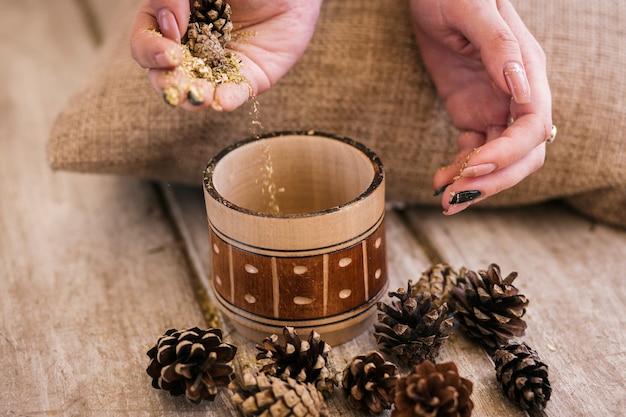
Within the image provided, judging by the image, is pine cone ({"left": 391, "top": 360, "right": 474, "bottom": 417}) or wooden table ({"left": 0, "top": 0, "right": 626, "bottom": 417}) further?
wooden table ({"left": 0, "top": 0, "right": 626, "bottom": 417})

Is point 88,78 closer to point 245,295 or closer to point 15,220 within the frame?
point 15,220

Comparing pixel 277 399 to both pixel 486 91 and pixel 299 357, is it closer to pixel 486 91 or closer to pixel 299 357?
pixel 299 357

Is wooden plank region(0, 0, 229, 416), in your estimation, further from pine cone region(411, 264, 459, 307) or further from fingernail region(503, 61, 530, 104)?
fingernail region(503, 61, 530, 104)

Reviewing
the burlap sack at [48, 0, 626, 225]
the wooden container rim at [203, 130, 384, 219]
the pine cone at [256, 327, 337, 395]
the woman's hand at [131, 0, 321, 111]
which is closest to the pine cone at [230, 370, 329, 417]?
the pine cone at [256, 327, 337, 395]

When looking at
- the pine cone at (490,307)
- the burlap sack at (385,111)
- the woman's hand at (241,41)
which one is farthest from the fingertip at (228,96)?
the pine cone at (490,307)

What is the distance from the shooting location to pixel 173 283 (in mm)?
845

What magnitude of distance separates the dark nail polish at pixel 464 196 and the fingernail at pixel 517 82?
0.32 ft

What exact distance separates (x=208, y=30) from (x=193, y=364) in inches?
12.4

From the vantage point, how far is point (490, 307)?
0.71 metres

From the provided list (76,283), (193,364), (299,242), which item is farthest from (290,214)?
(76,283)

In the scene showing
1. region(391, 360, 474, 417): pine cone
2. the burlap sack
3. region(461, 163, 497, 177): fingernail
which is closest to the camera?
region(391, 360, 474, 417): pine cone

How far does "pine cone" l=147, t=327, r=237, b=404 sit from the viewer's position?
64 cm

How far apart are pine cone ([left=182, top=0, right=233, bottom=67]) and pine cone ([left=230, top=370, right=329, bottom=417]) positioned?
12.0 inches

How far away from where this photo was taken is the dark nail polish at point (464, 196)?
70 cm
